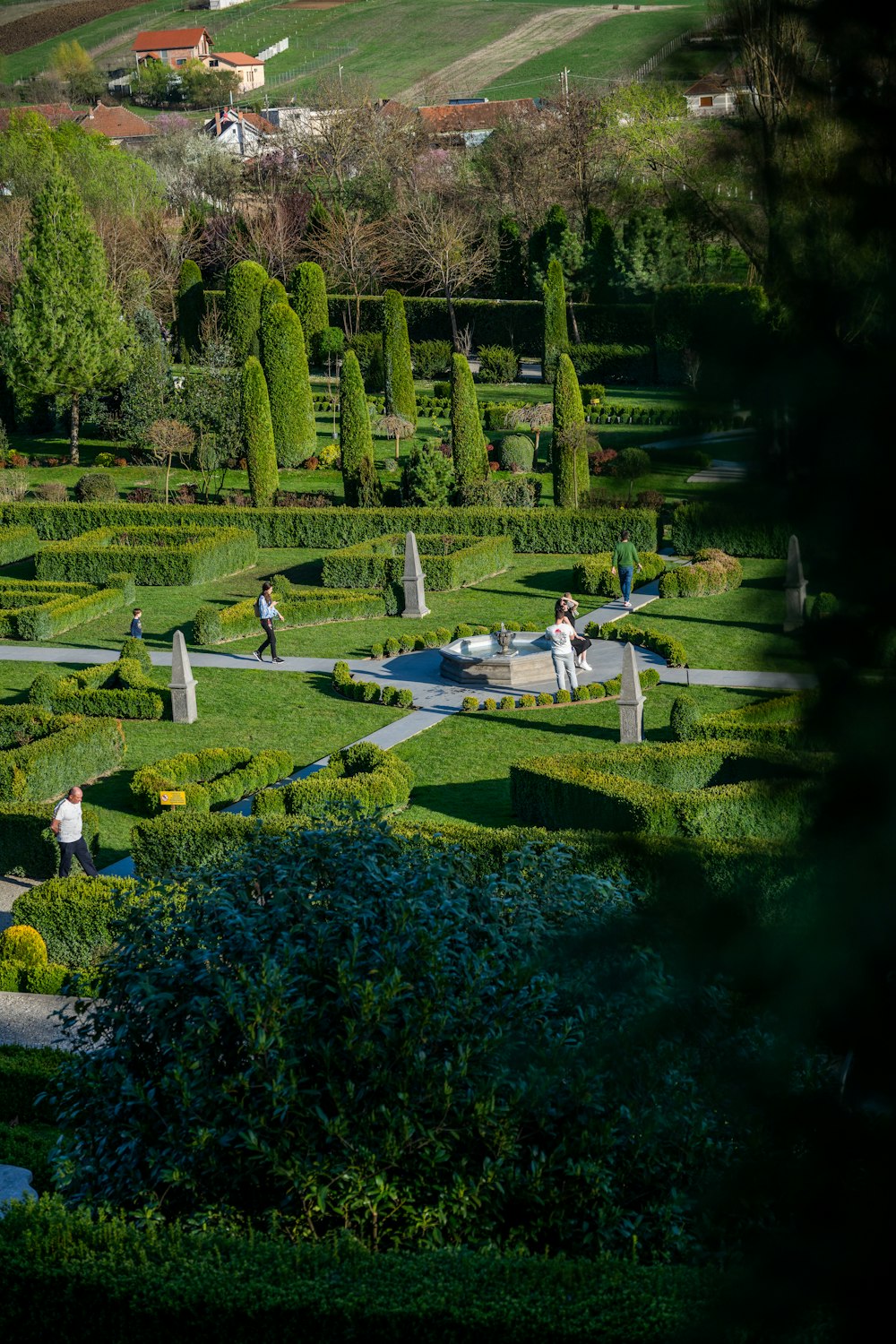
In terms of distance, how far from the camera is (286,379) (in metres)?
35.5

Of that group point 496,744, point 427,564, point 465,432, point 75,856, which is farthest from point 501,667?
point 465,432

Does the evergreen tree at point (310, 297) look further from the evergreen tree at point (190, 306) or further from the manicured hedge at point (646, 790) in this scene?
the manicured hedge at point (646, 790)

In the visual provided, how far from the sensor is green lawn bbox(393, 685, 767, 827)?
49.3ft

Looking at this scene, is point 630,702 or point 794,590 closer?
point 794,590

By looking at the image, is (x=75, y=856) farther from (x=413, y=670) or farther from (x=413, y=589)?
(x=413, y=589)

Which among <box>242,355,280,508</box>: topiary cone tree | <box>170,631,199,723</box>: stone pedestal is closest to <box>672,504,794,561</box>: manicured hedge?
<box>170,631,199,723</box>: stone pedestal

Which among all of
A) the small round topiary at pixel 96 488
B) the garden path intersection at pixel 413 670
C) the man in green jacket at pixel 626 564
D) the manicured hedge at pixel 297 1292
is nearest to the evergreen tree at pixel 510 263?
the small round topiary at pixel 96 488

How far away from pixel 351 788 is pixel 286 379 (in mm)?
23315

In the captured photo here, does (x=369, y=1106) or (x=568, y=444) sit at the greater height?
(x=568, y=444)

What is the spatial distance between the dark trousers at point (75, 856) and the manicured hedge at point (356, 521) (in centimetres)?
1557

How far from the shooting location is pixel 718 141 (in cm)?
204

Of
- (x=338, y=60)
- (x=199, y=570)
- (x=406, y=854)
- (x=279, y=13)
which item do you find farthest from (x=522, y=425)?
(x=279, y=13)

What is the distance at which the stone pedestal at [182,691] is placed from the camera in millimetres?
18016

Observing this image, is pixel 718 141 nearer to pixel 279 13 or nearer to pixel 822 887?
pixel 822 887
